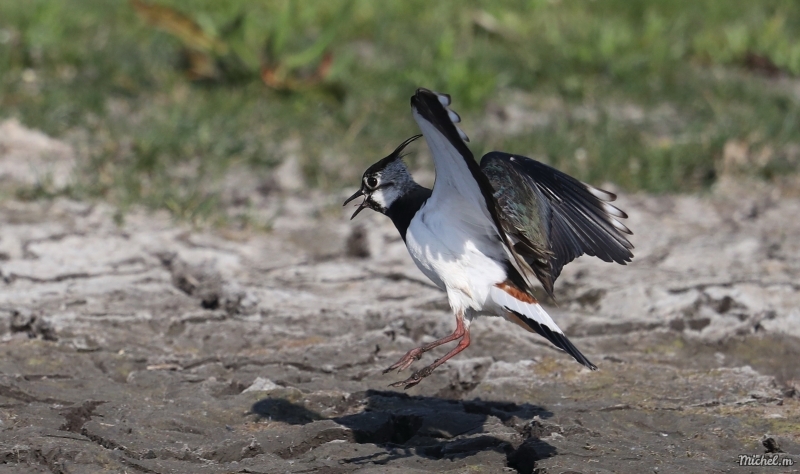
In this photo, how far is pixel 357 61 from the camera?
6867 mm

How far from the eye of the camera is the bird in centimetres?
307

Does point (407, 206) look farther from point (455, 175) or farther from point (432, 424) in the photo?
point (432, 424)

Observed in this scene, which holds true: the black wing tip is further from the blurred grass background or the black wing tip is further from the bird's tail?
the blurred grass background

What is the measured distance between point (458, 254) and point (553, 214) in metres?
0.45

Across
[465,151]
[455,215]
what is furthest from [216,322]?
[465,151]

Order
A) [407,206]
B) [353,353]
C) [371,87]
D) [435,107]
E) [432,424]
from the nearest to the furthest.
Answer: [435,107] → [432,424] → [407,206] → [353,353] → [371,87]

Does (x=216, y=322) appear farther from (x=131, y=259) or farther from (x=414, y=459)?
(x=414, y=459)

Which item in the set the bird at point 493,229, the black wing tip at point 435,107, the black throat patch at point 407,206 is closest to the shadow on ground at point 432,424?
the bird at point 493,229

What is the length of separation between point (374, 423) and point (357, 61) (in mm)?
3933

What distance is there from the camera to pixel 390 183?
3.54 meters

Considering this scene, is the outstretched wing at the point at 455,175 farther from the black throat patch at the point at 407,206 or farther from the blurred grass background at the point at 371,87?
the blurred grass background at the point at 371,87

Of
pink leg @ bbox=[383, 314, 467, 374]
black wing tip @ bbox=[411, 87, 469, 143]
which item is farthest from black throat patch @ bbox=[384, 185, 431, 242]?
black wing tip @ bbox=[411, 87, 469, 143]

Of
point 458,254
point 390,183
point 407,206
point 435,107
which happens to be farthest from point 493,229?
point 435,107

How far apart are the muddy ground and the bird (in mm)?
298
